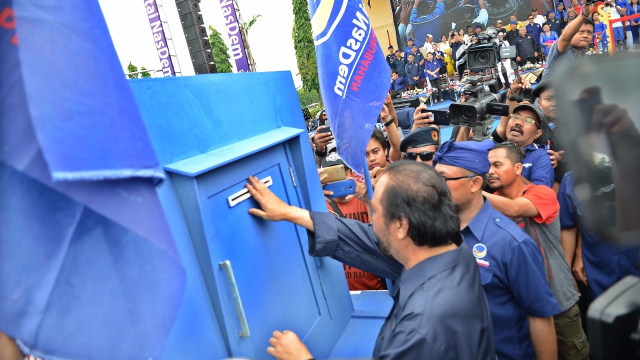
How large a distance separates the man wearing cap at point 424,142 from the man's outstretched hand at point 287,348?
1740 millimetres

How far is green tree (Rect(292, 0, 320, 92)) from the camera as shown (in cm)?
2639

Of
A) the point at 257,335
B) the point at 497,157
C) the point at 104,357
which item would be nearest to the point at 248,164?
the point at 257,335

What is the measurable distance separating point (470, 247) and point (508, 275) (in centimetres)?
22

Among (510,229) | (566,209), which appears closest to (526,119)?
(566,209)

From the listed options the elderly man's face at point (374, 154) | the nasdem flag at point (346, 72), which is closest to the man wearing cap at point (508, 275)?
the nasdem flag at point (346, 72)

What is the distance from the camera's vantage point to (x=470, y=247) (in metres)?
2.09

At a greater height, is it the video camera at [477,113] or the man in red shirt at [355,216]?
the video camera at [477,113]

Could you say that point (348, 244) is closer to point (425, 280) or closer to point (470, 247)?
point (425, 280)

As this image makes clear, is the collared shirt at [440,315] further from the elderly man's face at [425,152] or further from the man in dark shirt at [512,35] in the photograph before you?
the man in dark shirt at [512,35]

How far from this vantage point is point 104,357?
1.00 m

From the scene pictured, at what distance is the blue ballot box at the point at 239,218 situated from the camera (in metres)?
1.47

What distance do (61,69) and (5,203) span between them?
0.30 metres

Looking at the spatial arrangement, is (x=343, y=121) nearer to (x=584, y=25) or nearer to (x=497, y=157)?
(x=497, y=157)

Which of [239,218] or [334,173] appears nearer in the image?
[239,218]
